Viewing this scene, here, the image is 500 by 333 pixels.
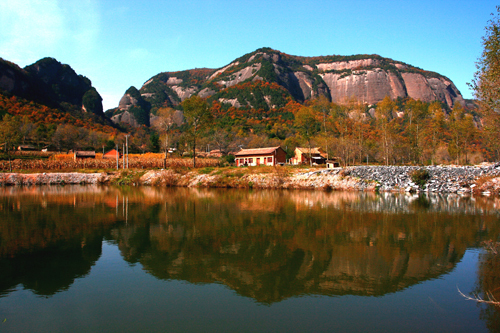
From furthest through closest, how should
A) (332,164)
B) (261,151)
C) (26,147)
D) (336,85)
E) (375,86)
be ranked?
(336,85) < (375,86) < (26,147) < (261,151) < (332,164)

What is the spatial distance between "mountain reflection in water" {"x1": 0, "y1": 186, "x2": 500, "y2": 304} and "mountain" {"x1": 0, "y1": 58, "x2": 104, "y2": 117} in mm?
146393

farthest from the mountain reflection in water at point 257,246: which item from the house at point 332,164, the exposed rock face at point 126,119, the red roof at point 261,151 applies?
the exposed rock face at point 126,119

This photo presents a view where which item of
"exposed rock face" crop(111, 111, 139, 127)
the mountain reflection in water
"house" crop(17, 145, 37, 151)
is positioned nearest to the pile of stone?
the mountain reflection in water

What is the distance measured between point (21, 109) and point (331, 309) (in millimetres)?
124062

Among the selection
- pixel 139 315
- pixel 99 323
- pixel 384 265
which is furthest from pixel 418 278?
pixel 99 323

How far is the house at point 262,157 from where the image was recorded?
5509 centimetres

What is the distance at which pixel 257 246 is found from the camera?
9.63 meters

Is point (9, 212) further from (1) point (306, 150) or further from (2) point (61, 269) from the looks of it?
(1) point (306, 150)

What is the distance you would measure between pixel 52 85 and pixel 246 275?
670 feet

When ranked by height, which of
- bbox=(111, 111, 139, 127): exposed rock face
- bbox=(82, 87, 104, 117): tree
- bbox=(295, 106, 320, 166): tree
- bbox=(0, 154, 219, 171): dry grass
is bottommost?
A: bbox=(0, 154, 219, 171): dry grass

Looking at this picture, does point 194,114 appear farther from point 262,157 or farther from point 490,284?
point 490,284

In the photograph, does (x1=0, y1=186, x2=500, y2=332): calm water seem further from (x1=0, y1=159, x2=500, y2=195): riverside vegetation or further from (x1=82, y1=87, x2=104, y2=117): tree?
(x1=82, y1=87, x2=104, y2=117): tree

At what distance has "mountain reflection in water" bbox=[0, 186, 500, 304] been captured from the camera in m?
6.95

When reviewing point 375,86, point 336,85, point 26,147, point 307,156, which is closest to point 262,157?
point 307,156
